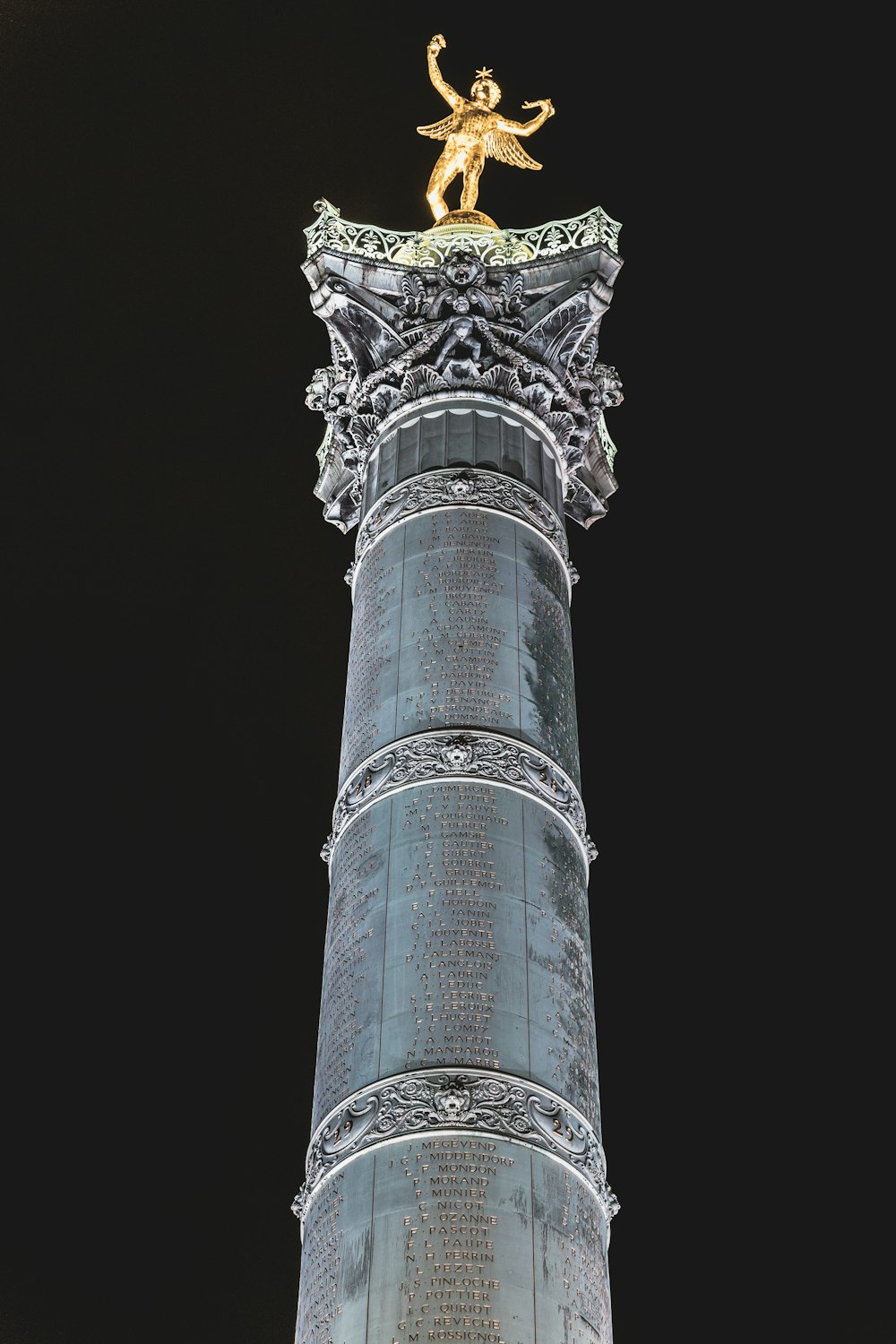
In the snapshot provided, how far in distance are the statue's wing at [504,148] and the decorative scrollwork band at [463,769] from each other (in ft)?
39.0

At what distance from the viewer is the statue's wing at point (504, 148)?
25094 millimetres

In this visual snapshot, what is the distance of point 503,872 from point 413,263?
9.01 metres

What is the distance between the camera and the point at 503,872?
50.8ft

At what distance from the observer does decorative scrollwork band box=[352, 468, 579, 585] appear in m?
18.9

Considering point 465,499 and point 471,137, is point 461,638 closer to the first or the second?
point 465,499

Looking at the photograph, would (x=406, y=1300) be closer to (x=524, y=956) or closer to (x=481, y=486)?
(x=524, y=956)

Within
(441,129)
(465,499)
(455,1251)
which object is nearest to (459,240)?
(441,129)

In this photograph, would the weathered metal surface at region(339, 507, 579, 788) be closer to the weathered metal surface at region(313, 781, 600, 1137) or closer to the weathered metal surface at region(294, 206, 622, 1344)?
the weathered metal surface at region(294, 206, 622, 1344)

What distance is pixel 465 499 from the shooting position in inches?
744

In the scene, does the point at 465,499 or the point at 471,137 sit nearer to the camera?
the point at 465,499

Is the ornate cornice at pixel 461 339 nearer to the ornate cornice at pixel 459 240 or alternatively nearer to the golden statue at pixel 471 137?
the ornate cornice at pixel 459 240

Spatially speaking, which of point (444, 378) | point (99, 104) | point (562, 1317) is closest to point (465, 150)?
point (444, 378)

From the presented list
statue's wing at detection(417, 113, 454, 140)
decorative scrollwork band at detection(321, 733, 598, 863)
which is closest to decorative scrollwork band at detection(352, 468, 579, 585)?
decorative scrollwork band at detection(321, 733, 598, 863)

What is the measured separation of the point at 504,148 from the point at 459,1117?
16.2 metres
